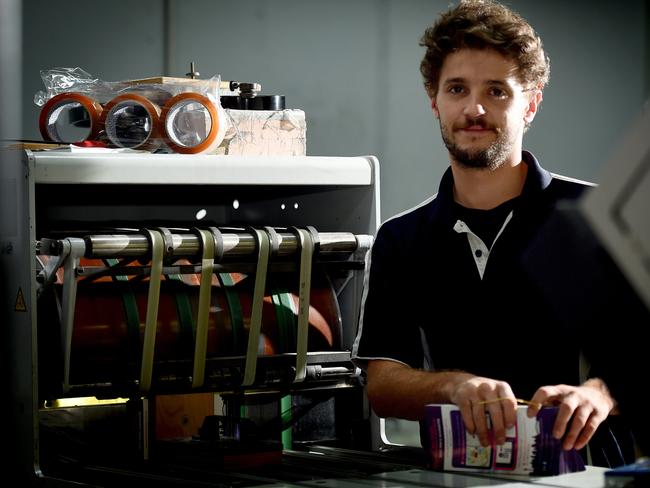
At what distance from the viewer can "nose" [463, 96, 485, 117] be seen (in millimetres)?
2000

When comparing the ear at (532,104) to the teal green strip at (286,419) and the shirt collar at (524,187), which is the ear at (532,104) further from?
the teal green strip at (286,419)

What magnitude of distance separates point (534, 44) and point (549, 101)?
8.30ft

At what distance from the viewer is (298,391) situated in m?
2.13

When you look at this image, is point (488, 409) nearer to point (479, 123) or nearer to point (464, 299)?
point (464, 299)

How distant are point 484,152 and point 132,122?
69cm

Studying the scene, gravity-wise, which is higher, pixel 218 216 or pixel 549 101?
pixel 549 101

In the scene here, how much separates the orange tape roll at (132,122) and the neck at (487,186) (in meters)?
0.60

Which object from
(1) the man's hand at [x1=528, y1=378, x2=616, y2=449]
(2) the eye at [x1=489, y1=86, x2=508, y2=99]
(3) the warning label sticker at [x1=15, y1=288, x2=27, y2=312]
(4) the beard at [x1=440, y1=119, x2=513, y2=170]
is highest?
(2) the eye at [x1=489, y1=86, x2=508, y2=99]

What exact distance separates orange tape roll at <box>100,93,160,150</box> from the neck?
0.60 meters

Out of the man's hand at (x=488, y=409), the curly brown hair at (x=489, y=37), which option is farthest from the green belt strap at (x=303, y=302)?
the man's hand at (x=488, y=409)

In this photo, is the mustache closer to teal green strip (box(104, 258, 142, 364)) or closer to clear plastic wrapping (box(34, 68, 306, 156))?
clear plastic wrapping (box(34, 68, 306, 156))

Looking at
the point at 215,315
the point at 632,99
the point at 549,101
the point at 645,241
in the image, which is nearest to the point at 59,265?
the point at 215,315

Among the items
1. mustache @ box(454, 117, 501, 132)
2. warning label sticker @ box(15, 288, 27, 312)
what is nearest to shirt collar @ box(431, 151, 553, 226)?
mustache @ box(454, 117, 501, 132)

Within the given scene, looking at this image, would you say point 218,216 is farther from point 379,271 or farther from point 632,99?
point 632,99
